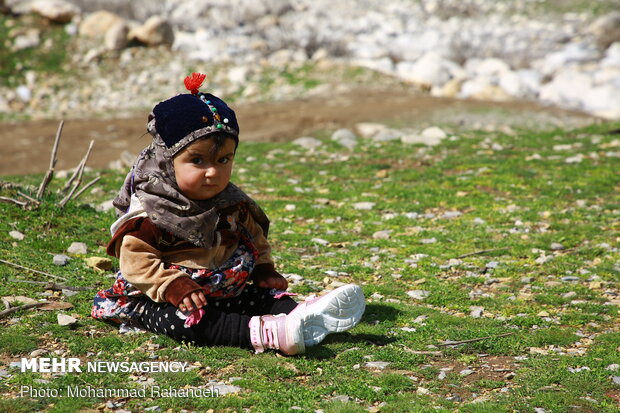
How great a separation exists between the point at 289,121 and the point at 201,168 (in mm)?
14346

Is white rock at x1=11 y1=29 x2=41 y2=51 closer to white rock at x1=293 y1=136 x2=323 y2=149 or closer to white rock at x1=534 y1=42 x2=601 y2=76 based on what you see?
white rock at x1=293 y1=136 x2=323 y2=149

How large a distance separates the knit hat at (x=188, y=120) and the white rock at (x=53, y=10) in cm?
2470

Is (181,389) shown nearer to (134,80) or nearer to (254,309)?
(254,309)

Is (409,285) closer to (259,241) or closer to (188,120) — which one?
(259,241)

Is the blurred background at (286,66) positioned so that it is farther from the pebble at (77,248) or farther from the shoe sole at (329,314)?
the shoe sole at (329,314)

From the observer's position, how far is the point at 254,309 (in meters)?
5.66

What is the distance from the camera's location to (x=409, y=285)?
742 cm

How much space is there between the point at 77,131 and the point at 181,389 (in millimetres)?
15960

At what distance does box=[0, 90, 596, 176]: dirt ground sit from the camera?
17016 mm

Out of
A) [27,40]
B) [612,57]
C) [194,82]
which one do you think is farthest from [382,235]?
[612,57]

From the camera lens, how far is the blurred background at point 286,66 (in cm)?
1995

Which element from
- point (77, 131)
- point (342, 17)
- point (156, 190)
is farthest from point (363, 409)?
point (342, 17)

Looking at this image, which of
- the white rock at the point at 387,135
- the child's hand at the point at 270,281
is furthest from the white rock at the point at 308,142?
the child's hand at the point at 270,281

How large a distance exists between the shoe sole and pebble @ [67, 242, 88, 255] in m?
3.34
